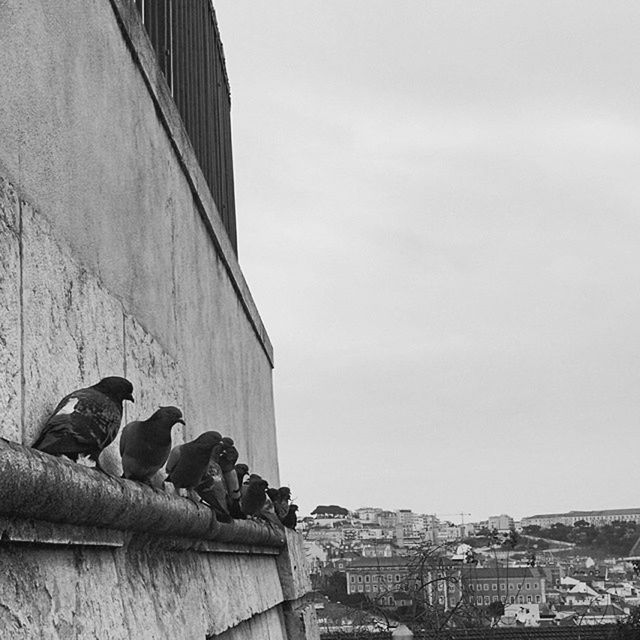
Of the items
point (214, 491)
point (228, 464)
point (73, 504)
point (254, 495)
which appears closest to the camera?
point (73, 504)

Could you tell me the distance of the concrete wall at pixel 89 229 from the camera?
8.51ft

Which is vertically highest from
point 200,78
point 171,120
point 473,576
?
point 200,78

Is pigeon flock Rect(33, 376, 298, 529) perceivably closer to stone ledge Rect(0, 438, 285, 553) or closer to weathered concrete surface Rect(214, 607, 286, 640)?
stone ledge Rect(0, 438, 285, 553)

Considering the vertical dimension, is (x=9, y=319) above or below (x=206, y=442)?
above

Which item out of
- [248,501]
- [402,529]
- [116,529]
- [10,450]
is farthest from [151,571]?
[402,529]

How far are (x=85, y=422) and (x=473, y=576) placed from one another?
28.0 m

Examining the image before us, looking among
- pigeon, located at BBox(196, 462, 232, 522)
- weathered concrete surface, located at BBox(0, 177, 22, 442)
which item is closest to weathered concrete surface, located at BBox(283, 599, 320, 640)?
pigeon, located at BBox(196, 462, 232, 522)

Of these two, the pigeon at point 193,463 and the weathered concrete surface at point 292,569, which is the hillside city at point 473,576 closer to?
the weathered concrete surface at point 292,569

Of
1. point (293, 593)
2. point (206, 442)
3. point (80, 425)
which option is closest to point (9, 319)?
point (80, 425)

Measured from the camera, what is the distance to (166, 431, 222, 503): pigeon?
11.9ft

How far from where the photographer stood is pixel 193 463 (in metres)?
3.65

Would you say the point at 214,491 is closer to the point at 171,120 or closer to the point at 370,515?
the point at 171,120

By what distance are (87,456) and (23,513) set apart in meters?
0.64

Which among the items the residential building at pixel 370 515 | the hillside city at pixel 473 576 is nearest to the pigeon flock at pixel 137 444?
the hillside city at pixel 473 576
